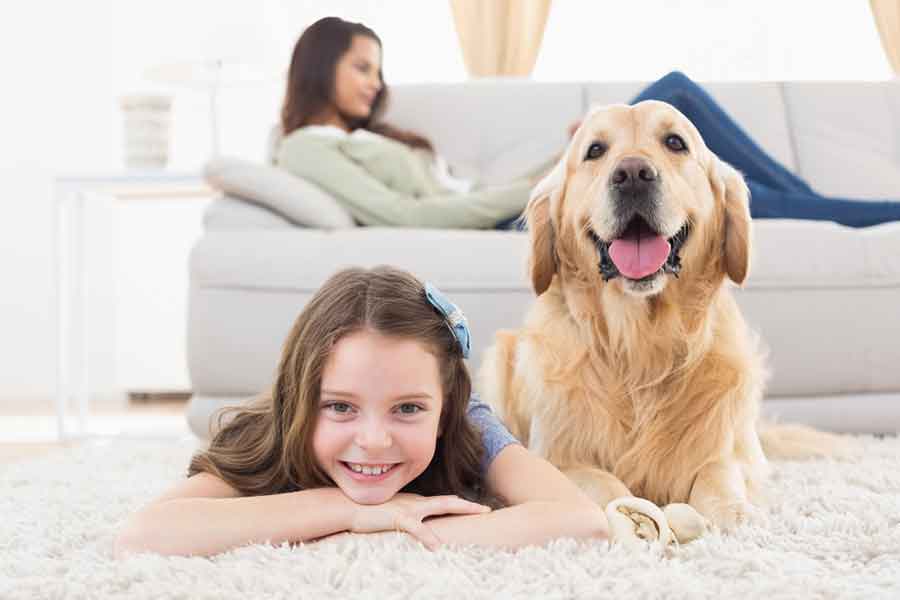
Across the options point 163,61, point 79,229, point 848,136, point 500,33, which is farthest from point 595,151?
point 163,61

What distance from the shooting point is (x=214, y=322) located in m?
2.47

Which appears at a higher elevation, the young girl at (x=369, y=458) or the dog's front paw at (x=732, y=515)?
the young girl at (x=369, y=458)

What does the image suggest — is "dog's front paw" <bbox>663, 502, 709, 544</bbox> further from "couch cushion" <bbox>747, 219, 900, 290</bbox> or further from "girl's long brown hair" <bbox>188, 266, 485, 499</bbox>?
"couch cushion" <bbox>747, 219, 900, 290</bbox>

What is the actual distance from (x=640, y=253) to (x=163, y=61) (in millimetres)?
3802

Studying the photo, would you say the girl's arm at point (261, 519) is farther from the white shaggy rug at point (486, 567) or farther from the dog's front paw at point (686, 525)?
the dog's front paw at point (686, 525)

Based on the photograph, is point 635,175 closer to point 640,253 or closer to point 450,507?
point 640,253

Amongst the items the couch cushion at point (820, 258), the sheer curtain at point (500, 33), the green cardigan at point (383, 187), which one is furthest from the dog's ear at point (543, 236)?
the sheer curtain at point (500, 33)

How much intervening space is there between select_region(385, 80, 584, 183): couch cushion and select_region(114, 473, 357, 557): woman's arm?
229 centimetres

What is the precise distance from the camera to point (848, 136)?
141 inches

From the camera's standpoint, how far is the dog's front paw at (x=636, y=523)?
1271mm

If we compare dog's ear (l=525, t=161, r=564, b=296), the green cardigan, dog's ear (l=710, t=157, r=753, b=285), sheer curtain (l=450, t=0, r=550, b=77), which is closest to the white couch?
the green cardigan

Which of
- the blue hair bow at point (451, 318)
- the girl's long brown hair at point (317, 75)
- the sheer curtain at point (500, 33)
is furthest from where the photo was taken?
the sheer curtain at point (500, 33)

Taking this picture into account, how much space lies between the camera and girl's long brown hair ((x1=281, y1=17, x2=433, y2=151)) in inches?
130

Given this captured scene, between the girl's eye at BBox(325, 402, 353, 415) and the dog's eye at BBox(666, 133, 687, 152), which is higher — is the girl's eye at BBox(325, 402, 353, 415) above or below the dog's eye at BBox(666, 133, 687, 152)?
below
